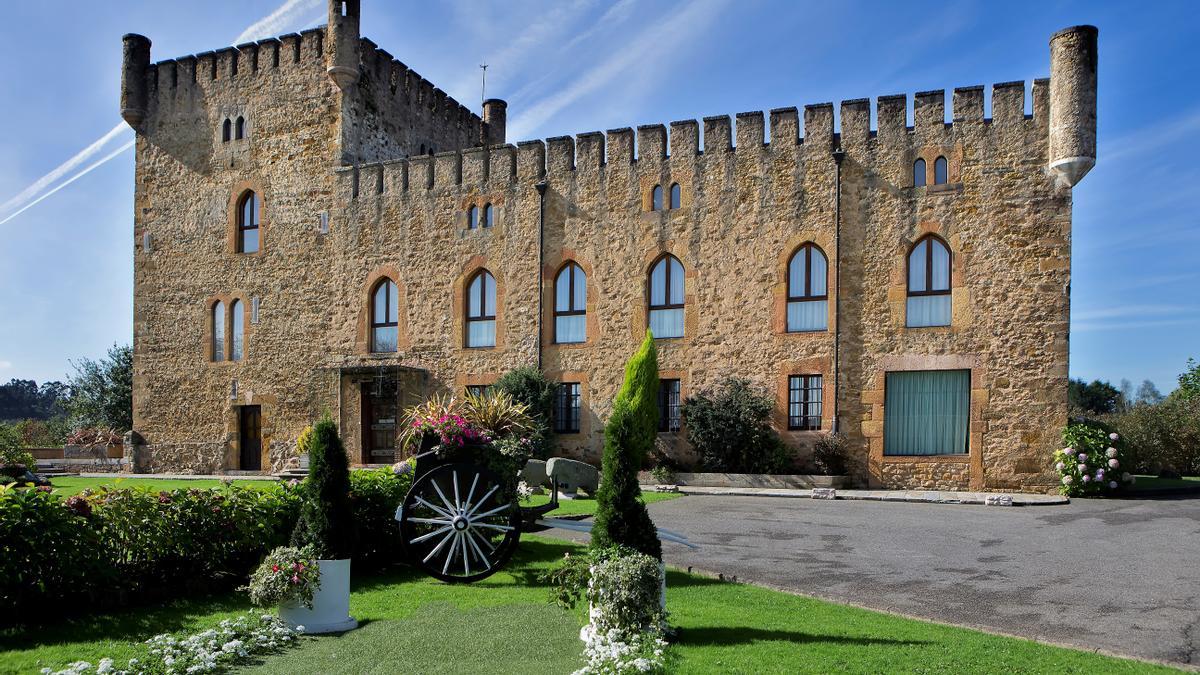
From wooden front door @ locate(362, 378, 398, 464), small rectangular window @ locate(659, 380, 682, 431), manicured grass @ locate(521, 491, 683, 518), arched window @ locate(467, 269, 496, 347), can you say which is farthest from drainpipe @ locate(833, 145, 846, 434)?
wooden front door @ locate(362, 378, 398, 464)

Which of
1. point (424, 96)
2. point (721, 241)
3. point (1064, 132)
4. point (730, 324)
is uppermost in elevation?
point (424, 96)

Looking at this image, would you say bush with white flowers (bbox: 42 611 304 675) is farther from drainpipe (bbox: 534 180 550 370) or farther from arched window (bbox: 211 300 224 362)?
arched window (bbox: 211 300 224 362)

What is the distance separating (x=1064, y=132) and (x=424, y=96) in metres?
17.8

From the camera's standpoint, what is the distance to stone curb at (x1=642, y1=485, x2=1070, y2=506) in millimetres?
16156

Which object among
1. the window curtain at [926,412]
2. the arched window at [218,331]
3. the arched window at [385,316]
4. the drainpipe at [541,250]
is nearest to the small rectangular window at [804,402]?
the window curtain at [926,412]

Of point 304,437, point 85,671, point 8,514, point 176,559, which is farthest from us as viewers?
point 304,437

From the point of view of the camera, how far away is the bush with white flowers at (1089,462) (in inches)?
656

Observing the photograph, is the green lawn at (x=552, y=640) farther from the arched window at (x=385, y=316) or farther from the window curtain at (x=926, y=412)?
the arched window at (x=385, y=316)

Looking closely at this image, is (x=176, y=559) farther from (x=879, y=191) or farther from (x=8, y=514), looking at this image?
(x=879, y=191)

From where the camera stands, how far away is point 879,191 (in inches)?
754

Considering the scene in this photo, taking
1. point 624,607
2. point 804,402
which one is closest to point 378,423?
point 804,402

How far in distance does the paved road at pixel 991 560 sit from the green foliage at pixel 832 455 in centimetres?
257

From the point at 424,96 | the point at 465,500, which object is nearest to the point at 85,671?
the point at 465,500

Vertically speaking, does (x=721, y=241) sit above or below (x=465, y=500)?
above
